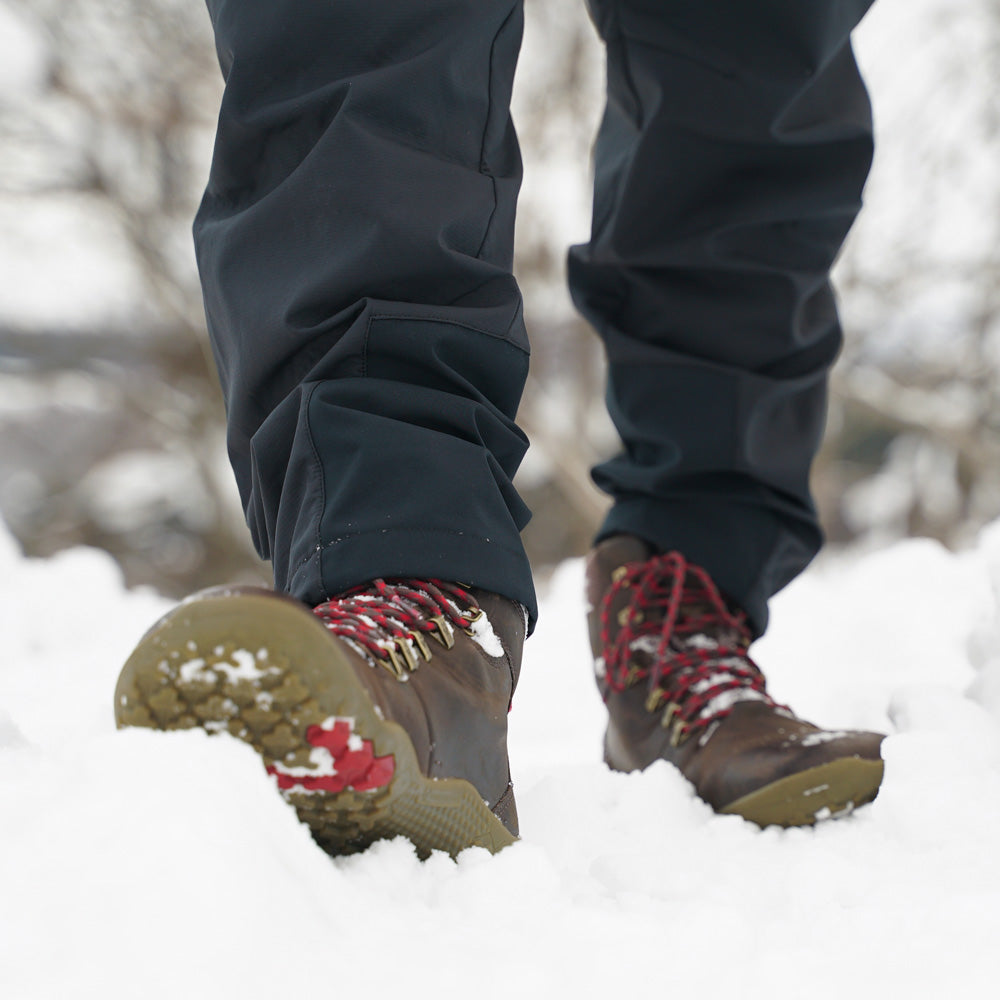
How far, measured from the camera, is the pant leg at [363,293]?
2.03 ft

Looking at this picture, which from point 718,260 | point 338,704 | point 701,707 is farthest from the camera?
point 718,260

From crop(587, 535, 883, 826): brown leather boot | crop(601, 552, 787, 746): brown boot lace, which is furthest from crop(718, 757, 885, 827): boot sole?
crop(601, 552, 787, 746): brown boot lace

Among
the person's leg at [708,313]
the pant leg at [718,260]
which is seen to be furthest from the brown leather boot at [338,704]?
the pant leg at [718,260]

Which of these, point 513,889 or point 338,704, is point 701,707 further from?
point 338,704

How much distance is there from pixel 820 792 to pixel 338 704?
472 mm

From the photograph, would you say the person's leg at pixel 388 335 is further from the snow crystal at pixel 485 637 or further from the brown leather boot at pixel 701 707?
the brown leather boot at pixel 701 707

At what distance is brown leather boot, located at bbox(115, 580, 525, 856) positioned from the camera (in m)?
0.43

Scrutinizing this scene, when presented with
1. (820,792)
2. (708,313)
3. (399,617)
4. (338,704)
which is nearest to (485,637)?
(399,617)

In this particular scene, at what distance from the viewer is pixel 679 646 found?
939mm

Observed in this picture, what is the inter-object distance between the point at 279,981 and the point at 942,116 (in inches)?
195

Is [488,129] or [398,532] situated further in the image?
[488,129]

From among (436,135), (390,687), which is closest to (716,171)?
(436,135)

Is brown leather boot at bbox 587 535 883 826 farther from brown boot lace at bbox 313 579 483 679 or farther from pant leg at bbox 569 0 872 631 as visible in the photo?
brown boot lace at bbox 313 579 483 679

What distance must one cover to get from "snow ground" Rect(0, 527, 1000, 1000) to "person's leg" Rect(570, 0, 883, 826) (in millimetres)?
172
